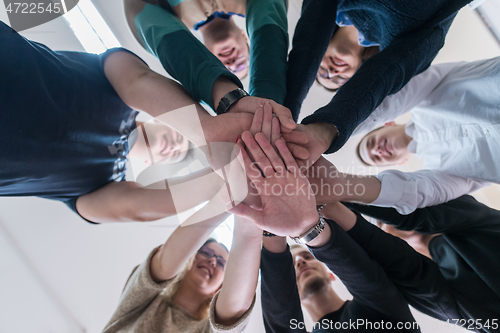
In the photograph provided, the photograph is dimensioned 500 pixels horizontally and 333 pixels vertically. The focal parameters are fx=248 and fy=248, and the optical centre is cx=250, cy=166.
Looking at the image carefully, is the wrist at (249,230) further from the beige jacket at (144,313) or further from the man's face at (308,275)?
the man's face at (308,275)

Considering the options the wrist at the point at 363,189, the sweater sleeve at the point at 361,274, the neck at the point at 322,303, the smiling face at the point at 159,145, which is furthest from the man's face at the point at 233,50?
the neck at the point at 322,303

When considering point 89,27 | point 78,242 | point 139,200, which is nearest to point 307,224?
point 139,200

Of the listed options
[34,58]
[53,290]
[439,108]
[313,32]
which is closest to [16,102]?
[34,58]

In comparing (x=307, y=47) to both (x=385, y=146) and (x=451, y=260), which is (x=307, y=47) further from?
(x=385, y=146)

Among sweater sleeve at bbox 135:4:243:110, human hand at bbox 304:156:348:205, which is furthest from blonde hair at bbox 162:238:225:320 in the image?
sweater sleeve at bbox 135:4:243:110

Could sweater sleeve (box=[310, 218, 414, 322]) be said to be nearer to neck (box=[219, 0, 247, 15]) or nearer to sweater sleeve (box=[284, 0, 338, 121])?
sweater sleeve (box=[284, 0, 338, 121])

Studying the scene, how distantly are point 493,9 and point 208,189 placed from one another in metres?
1.62

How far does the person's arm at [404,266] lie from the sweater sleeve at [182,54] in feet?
1.99

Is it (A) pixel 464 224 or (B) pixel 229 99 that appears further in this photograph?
(A) pixel 464 224

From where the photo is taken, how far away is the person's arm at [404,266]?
81 centimetres

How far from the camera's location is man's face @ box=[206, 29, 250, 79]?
122cm

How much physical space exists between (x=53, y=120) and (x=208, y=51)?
433 mm

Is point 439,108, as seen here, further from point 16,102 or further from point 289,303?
point 16,102

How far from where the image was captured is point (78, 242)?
131 cm
